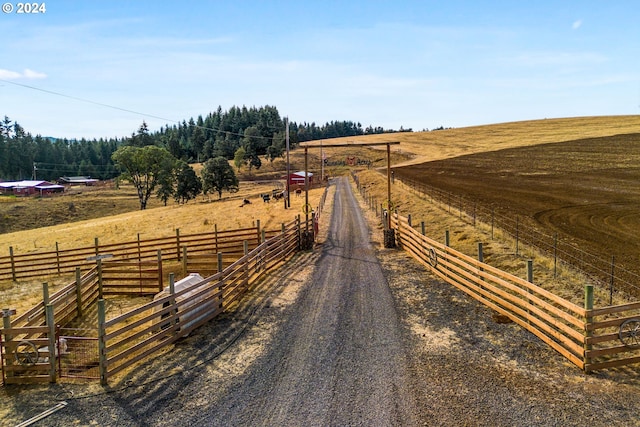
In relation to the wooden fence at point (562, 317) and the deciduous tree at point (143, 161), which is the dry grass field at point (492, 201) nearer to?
the wooden fence at point (562, 317)

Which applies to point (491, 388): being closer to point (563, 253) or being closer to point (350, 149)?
point (563, 253)

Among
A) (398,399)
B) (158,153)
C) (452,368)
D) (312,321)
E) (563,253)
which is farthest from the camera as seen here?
(158,153)

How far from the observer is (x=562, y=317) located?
9227mm

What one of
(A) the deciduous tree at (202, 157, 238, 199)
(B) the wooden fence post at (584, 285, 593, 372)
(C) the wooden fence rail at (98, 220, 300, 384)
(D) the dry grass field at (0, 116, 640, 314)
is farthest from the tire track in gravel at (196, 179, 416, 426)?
(A) the deciduous tree at (202, 157, 238, 199)

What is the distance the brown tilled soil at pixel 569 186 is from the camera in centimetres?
2075

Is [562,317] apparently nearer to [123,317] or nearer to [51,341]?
[123,317]

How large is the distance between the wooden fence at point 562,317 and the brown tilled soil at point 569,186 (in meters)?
5.74

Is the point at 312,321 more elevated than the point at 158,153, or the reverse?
the point at 158,153

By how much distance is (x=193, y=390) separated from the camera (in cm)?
841

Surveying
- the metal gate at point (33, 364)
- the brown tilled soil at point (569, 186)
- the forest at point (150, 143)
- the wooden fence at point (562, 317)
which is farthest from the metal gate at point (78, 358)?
the forest at point (150, 143)

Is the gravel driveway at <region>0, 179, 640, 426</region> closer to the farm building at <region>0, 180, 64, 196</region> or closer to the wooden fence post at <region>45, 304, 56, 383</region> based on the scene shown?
the wooden fence post at <region>45, 304, 56, 383</region>

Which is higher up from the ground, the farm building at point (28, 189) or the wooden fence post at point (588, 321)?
the wooden fence post at point (588, 321)

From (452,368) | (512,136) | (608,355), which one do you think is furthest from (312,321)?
(512,136)

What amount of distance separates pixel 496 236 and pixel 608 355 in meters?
11.6
